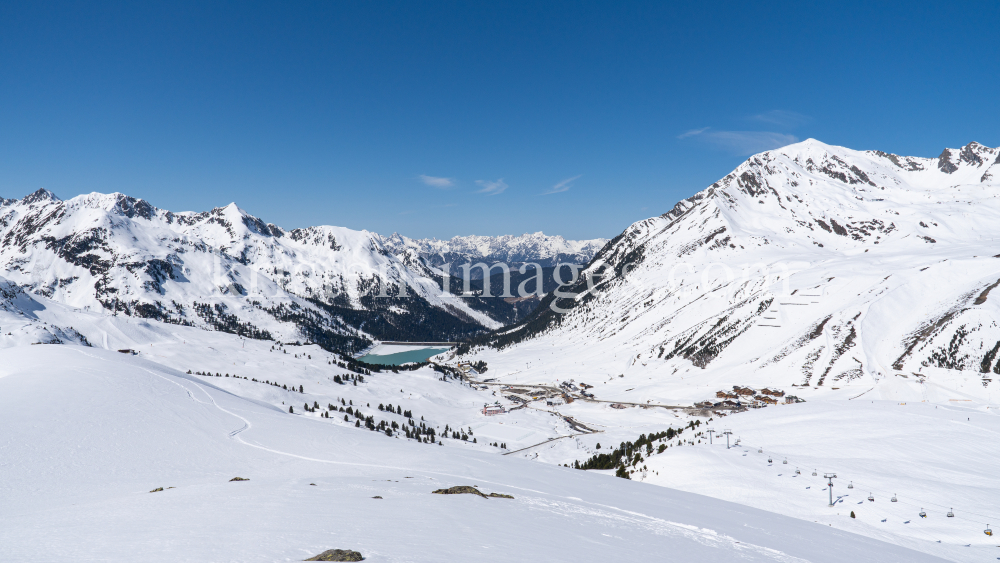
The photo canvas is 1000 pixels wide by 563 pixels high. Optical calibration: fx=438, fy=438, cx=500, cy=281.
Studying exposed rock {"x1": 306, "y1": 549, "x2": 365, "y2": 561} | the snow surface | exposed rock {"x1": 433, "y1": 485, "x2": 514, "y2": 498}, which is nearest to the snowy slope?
the snow surface

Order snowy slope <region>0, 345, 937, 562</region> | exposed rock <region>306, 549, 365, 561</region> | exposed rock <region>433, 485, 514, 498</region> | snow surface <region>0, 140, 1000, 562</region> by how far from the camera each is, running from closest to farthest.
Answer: exposed rock <region>306, 549, 365, 561</region>
snowy slope <region>0, 345, 937, 562</region>
snow surface <region>0, 140, 1000, 562</region>
exposed rock <region>433, 485, 514, 498</region>

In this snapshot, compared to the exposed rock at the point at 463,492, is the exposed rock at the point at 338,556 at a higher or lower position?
higher

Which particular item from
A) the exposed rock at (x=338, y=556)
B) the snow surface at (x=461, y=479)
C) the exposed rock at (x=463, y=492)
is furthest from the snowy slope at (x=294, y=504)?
the exposed rock at (x=463, y=492)

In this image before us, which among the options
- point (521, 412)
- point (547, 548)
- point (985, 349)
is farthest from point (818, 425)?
point (985, 349)

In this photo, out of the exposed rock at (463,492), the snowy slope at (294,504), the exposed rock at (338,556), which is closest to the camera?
the exposed rock at (338,556)

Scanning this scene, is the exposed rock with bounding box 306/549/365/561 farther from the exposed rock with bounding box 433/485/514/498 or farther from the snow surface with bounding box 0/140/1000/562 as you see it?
the exposed rock with bounding box 433/485/514/498

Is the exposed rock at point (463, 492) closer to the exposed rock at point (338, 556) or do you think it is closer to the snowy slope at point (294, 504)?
the snowy slope at point (294, 504)
